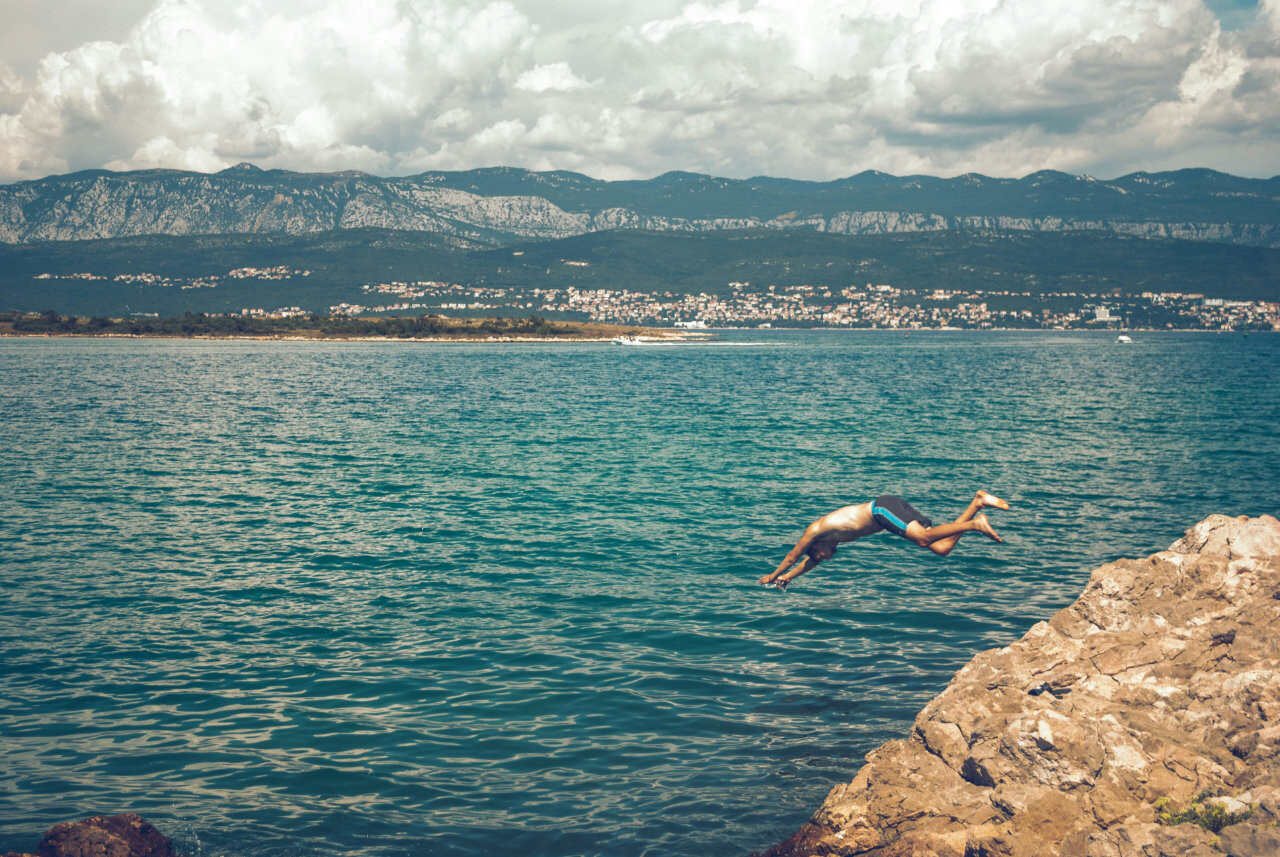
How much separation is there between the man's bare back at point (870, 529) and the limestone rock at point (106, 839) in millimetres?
10427

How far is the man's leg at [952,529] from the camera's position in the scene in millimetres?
14992

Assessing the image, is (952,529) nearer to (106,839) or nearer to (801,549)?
(801,549)

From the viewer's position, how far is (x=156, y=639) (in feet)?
70.7

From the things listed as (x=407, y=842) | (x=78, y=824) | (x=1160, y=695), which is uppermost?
(x=1160, y=695)

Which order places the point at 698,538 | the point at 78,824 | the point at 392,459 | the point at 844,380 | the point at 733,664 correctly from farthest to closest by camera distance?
the point at 844,380 → the point at 392,459 → the point at 698,538 → the point at 733,664 → the point at 78,824

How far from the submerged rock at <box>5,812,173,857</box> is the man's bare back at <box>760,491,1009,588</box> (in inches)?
410

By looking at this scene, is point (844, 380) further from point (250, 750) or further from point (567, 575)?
point (250, 750)

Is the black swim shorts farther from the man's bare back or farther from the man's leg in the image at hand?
the man's leg

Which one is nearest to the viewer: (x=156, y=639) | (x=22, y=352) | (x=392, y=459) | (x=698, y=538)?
(x=156, y=639)

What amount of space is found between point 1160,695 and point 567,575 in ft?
59.1

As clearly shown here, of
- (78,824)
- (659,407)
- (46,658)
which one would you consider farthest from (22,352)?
(78,824)

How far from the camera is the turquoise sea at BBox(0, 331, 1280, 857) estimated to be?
14.4 m

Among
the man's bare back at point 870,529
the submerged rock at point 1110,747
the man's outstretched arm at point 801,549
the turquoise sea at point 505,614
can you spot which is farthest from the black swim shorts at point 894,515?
the turquoise sea at point 505,614

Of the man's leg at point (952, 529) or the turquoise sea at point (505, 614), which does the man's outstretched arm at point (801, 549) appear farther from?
the turquoise sea at point (505, 614)
